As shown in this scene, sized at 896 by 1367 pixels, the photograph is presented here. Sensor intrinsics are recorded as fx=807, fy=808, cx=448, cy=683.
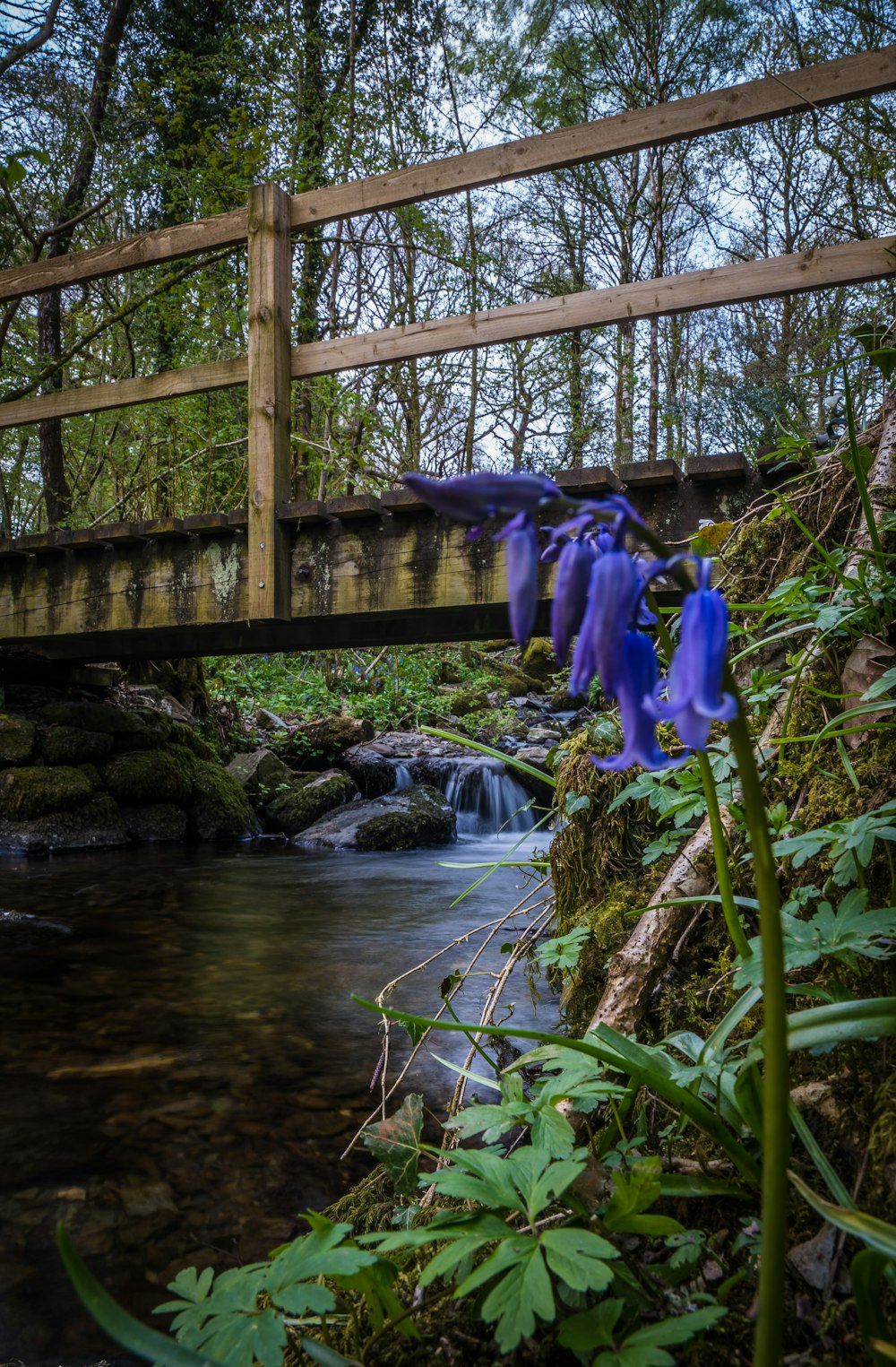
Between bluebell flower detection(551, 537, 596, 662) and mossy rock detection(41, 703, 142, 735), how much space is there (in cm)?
799

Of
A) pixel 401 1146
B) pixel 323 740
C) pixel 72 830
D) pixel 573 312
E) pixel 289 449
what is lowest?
pixel 72 830

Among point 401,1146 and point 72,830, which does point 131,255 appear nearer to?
point 72,830

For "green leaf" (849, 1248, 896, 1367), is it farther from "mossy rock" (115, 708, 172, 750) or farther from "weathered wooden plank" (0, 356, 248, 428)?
"mossy rock" (115, 708, 172, 750)

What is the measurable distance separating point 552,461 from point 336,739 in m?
6.89

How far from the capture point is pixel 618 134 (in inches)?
154

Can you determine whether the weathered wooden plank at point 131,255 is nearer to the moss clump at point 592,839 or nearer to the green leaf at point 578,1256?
the moss clump at point 592,839

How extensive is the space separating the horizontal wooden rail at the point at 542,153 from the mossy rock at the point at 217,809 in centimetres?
471

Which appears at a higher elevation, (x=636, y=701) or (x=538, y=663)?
(x=538, y=663)

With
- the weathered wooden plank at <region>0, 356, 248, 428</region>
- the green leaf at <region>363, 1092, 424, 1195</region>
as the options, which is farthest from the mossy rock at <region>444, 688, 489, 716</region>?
the green leaf at <region>363, 1092, 424, 1195</region>

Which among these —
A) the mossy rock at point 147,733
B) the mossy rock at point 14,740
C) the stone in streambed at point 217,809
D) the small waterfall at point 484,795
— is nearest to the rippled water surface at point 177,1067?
the mossy rock at point 14,740

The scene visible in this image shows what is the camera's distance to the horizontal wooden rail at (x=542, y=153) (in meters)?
3.47

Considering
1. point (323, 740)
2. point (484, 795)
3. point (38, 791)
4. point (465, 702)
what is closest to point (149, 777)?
point (38, 791)

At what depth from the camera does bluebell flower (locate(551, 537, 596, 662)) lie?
0.65 meters

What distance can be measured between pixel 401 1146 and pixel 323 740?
9.00m
